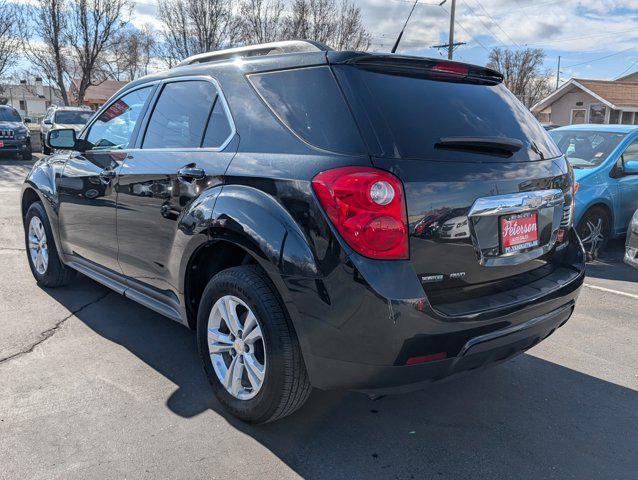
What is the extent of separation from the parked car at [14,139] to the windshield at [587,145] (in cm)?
1654

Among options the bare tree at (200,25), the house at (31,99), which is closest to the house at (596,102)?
the bare tree at (200,25)

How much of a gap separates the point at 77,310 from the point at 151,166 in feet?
6.05

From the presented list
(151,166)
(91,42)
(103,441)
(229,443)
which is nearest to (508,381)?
(229,443)

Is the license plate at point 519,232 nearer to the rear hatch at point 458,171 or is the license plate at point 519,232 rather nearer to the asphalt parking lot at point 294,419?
the rear hatch at point 458,171

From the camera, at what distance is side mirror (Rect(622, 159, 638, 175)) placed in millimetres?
6387

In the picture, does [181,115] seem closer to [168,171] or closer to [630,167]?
[168,171]

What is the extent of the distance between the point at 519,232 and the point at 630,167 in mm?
4749

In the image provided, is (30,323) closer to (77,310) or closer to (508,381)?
(77,310)

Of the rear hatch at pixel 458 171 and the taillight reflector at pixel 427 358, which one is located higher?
the rear hatch at pixel 458 171

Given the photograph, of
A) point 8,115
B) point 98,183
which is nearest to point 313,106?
point 98,183

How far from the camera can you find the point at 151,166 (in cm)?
333

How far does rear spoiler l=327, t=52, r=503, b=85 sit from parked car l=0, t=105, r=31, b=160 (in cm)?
1804

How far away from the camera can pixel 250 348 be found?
272cm

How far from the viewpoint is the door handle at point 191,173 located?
2.90 metres
